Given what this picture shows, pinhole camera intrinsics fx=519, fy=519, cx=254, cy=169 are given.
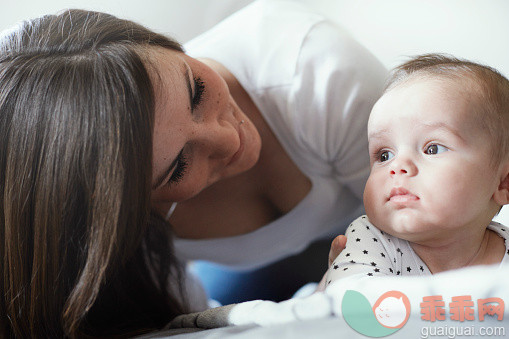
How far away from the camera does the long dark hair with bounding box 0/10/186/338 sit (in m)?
0.67

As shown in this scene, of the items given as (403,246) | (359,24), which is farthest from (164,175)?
(359,24)

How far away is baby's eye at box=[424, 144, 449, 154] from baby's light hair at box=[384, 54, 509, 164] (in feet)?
0.19

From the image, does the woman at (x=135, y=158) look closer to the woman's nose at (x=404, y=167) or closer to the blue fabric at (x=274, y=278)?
the blue fabric at (x=274, y=278)

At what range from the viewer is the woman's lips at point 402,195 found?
0.68 metres

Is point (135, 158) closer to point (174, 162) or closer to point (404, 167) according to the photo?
point (174, 162)

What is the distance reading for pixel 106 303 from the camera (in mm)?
920

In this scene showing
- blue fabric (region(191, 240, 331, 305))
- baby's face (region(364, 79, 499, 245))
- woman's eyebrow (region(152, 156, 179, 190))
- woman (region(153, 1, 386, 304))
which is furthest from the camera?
blue fabric (region(191, 240, 331, 305))

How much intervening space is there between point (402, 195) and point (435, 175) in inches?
2.0

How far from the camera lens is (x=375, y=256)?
70cm

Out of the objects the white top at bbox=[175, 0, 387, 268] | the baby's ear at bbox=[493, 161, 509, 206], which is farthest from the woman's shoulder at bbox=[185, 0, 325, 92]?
the baby's ear at bbox=[493, 161, 509, 206]

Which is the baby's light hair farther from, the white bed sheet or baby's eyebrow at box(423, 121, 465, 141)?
the white bed sheet
